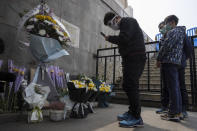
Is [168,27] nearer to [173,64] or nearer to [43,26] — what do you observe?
[173,64]

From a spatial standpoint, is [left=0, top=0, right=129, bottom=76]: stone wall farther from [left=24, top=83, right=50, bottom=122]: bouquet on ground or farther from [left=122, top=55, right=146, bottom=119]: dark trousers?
[left=122, top=55, right=146, bottom=119]: dark trousers

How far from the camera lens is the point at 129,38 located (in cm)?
202

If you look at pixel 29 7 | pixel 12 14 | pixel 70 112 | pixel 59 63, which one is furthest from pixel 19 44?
pixel 70 112

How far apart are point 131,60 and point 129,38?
0.29 m

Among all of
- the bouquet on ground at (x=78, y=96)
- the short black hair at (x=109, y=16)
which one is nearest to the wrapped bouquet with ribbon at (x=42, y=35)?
the bouquet on ground at (x=78, y=96)

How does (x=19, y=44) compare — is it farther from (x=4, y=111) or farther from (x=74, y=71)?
(x=74, y=71)

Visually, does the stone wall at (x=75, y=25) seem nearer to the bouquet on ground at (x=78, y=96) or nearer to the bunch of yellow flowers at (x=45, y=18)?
the bunch of yellow flowers at (x=45, y=18)

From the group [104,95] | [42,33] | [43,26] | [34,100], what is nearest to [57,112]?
[34,100]

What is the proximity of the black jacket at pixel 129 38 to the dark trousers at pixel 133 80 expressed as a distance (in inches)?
4.2

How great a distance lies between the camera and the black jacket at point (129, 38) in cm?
204

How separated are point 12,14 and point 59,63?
5.02 feet

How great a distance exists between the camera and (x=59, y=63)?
13.2 ft

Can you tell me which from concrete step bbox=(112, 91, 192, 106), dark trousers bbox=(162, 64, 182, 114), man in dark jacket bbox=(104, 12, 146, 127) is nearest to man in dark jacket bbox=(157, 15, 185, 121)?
dark trousers bbox=(162, 64, 182, 114)

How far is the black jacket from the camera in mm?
2035
